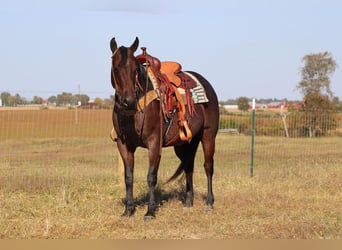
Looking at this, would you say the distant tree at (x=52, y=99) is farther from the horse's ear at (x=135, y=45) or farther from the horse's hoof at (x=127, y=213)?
the horse's ear at (x=135, y=45)

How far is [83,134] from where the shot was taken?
9797 mm

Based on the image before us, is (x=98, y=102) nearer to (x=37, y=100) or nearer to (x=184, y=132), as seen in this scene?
(x=37, y=100)

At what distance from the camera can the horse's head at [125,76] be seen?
5406 mm

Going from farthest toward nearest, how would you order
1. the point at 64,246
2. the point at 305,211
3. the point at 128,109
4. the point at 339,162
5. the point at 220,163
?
the point at 220,163
the point at 339,162
the point at 305,211
the point at 128,109
the point at 64,246

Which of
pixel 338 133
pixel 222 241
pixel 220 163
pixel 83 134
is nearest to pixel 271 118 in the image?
pixel 338 133

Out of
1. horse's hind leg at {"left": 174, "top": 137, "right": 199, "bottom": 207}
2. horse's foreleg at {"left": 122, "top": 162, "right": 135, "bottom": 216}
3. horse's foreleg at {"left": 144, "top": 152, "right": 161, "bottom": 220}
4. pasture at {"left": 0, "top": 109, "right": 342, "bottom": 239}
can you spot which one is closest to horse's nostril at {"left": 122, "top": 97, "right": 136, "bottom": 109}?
horse's foreleg at {"left": 144, "top": 152, "right": 161, "bottom": 220}

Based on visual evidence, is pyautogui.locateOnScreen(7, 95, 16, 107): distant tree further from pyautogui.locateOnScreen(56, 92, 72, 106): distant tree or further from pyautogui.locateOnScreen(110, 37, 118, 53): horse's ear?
pyautogui.locateOnScreen(110, 37, 118, 53): horse's ear

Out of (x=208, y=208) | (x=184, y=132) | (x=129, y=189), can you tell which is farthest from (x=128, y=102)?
(x=208, y=208)

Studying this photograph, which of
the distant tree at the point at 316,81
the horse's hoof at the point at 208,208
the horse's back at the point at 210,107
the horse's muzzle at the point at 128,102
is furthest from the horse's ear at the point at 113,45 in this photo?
the distant tree at the point at 316,81

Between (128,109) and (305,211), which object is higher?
(128,109)

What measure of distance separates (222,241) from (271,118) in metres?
11.6

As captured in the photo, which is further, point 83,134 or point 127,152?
point 83,134

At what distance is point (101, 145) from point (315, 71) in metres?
21.4

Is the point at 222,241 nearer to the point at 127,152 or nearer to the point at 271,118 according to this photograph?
the point at 127,152
